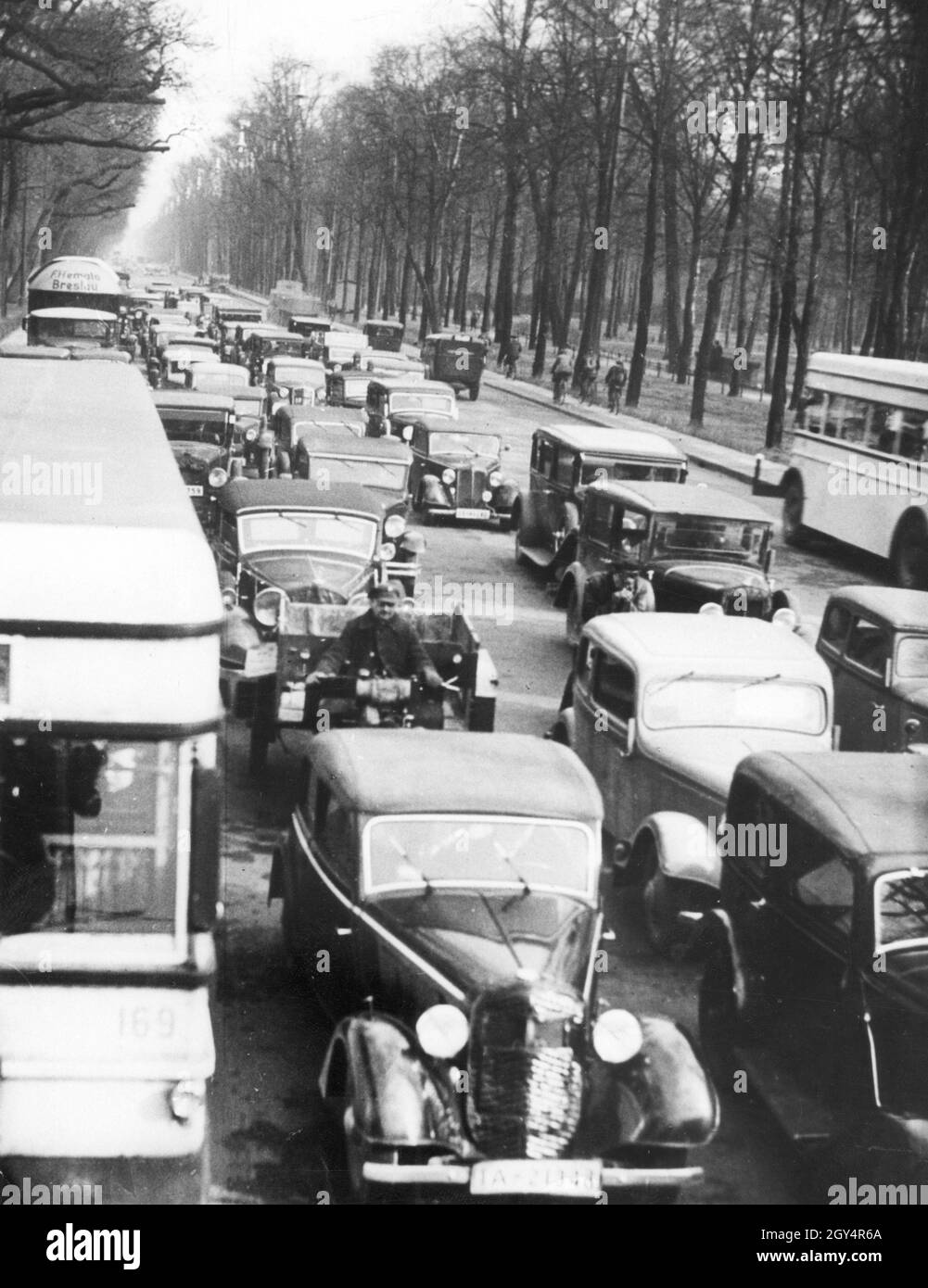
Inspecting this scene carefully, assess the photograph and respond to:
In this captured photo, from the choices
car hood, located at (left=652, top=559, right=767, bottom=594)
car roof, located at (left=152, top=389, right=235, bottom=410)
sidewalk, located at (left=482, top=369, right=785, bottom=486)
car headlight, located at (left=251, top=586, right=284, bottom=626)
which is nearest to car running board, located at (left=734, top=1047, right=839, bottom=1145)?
car headlight, located at (left=251, top=586, right=284, bottom=626)

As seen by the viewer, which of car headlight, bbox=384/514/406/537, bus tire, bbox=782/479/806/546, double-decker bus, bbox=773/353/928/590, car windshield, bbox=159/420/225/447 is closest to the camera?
car headlight, bbox=384/514/406/537

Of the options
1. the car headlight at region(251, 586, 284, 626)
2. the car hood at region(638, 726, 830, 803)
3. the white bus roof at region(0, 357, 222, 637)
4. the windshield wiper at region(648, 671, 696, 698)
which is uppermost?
the white bus roof at region(0, 357, 222, 637)

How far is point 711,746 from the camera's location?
1015 centimetres

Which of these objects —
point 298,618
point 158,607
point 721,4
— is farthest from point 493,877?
point 721,4

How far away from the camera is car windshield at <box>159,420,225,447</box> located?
74.2 feet

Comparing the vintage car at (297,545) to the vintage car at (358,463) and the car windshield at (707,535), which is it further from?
the vintage car at (358,463)

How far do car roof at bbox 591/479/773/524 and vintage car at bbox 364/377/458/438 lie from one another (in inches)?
435

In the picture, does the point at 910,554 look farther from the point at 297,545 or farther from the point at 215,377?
the point at 215,377

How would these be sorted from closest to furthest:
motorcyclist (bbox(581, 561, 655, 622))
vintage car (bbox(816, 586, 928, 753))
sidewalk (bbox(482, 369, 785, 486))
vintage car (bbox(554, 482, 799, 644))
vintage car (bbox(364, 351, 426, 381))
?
vintage car (bbox(816, 586, 928, 753)) < motorcyclist (bbox(581, 561, 655, 622)) < vintage car (bbox(554, 482, 799, 644)) < sidewalk (bbox(482, 369, 785, 486)) < vintage car (bbox(364, 351, 426, 381))

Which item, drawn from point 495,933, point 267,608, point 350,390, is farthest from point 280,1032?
point 350,390

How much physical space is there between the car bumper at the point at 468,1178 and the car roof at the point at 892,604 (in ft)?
23.2

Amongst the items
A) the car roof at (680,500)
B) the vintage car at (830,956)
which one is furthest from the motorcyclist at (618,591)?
the vintage car at (830,956)

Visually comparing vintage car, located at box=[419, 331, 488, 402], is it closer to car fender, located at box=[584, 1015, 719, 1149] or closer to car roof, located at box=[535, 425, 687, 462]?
car roof, located at box=[535, 425, 687, 462]

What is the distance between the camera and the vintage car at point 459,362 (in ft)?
168
